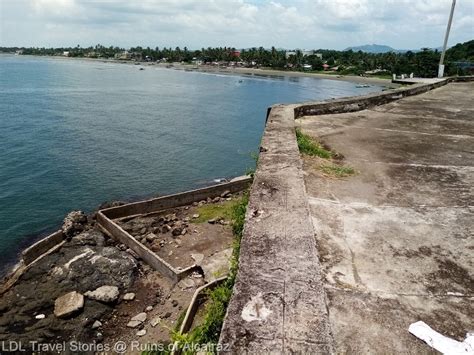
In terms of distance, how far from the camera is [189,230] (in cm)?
1517

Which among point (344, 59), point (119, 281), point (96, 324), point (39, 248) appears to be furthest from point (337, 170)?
point (344, 59)

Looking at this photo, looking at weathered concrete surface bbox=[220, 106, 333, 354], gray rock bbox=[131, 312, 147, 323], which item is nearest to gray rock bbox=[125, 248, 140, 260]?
gray rock bbox=[131, 312, 147, 323]

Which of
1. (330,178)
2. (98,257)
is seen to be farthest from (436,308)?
(98,257)

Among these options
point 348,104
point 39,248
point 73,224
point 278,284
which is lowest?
point 39,248

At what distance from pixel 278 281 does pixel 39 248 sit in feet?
48.0

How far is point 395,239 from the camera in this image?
3.34 m

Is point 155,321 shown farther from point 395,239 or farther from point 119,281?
point 395,239

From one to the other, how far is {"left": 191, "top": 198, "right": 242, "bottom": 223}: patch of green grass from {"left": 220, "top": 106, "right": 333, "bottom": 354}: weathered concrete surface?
490 inches

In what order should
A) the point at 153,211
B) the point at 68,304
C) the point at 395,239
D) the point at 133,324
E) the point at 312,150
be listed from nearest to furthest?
the point at 395,239 < the point at 312,150 < the point at 133,324 < the point at 68,304 < the point at 153,211

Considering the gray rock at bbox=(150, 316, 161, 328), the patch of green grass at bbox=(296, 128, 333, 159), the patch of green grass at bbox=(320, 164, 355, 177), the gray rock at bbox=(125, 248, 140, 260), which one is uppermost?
the patch of green grass at bbox=(296, 128, 333, 159)

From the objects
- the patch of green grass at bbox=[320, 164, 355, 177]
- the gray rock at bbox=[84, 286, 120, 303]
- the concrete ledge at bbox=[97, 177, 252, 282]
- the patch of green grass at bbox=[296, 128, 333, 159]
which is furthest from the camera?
the concrete ledge at bbox=[97, 177, 252, 282]

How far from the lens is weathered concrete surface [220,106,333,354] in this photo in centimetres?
200

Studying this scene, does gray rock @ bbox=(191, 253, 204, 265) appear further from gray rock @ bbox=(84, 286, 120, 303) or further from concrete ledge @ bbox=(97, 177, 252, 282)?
gray rock @ bbox=(84, 286, 120, 303)

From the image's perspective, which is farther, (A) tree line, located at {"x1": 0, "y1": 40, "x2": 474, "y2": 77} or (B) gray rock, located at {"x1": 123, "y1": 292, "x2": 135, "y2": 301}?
(A) tree line, located at {"x1": 0, "y1": 40, "x2": 474, "y2": 77}
